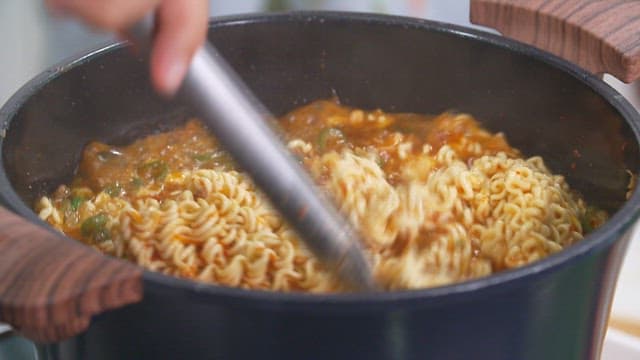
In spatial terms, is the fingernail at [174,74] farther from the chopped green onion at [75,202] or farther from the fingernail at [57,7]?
the chopped green onion at [75,202]

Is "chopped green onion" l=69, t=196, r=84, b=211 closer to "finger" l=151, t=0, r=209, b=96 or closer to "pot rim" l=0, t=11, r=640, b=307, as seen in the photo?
"pot rim" l=0, t=11, r=640, b=307

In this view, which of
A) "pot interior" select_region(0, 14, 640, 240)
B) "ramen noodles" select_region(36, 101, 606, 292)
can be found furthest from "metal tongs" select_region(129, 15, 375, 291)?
"pot interior" select_region(0, 14, 640, 240)

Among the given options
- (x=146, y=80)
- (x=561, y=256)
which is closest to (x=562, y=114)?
(x=561, y=256)

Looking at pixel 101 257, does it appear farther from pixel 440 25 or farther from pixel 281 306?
pixel 440 25

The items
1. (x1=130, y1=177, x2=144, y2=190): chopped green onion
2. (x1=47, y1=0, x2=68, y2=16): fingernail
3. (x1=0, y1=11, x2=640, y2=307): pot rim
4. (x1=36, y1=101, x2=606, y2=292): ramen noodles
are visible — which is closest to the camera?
(x1=47, y1=0, x2=68, y2=16): fingernail

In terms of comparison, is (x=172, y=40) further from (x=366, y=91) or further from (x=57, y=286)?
(x=366, y=91)

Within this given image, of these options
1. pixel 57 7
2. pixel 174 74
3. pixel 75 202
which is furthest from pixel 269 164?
pixel 75 202
